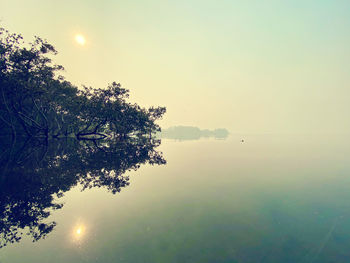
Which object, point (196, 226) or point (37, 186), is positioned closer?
point (196, 226)

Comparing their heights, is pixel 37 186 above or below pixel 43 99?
below

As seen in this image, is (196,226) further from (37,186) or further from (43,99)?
(43,99)

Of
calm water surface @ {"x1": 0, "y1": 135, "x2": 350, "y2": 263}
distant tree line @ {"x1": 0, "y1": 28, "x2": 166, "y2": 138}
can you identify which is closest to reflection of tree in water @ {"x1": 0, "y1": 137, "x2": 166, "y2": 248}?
calm water surface @ {"x1": 0, "y1": 135, "x2": 350, "y2": 263}

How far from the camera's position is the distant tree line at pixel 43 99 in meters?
30.7

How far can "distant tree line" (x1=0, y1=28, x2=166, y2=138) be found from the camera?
30.7 metres

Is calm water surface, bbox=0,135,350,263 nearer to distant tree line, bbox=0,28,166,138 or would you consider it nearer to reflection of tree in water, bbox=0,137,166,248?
reflection of tree in water, bbox=0,137,166,248

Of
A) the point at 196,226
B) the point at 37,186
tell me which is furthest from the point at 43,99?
the point at 196,226

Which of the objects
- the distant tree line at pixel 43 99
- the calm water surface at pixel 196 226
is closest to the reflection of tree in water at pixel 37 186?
the calm water surface at pixel 196 226

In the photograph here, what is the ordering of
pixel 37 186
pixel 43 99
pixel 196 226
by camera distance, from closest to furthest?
pixel 196 226 → pixel 37 186 → pixel 43 99

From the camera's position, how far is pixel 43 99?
3406 centimetres

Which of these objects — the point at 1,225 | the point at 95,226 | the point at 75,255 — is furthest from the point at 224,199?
the point at 1,225

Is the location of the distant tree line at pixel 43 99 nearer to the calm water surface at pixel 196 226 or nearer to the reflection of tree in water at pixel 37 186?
the reflection of tree in water at pixel 37 186

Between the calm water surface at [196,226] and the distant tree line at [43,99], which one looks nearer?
the calm water surface at [196,226]

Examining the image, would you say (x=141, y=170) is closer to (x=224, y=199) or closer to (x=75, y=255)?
(x=224, y=199)
